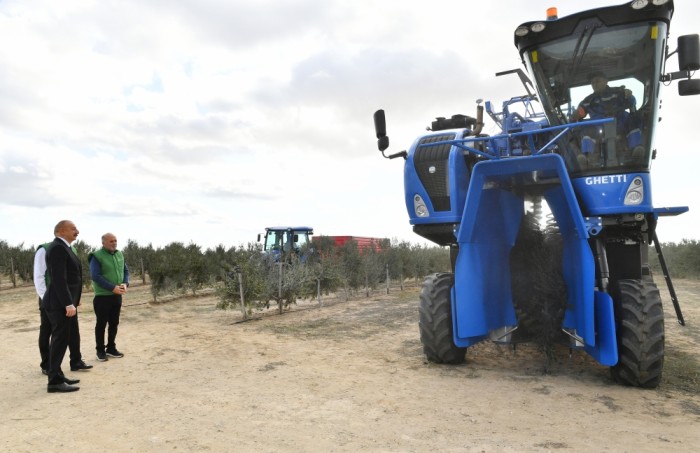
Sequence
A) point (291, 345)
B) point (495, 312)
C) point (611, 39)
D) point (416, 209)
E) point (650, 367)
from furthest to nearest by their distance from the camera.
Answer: point (291, 345) → point (416, 209) → point (495, 312) → point (611, 39) → point (650, 367)

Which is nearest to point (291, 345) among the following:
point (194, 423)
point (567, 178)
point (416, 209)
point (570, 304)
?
point (416, 209)

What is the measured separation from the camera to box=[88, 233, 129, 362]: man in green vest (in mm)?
6273

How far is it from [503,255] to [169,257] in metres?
11.3

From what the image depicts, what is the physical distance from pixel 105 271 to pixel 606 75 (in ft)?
21.0

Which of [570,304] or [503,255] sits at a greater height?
[503,255]

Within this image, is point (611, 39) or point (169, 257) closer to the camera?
point (611, 39)

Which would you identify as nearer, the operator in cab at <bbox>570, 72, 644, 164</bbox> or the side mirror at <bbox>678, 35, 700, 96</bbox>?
the side mirror at <bbox>678, 35, 700, 96</bbox>

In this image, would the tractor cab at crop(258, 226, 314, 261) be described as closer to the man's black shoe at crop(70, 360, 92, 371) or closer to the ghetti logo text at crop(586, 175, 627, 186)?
the man's black shoe at crop(70, 360, 92, 371)

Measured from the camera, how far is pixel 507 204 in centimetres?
558

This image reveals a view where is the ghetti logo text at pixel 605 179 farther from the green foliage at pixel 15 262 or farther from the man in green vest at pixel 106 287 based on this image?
the green foliage at pixel 15 262

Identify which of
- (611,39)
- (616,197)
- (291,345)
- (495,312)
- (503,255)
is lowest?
(291,345)

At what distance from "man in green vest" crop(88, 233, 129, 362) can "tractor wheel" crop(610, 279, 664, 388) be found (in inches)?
231

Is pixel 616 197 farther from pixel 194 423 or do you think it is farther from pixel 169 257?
pixel 169 257

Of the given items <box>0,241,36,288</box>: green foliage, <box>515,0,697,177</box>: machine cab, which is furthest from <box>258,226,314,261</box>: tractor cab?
<box>515,0,697,177</box>: machine cab
